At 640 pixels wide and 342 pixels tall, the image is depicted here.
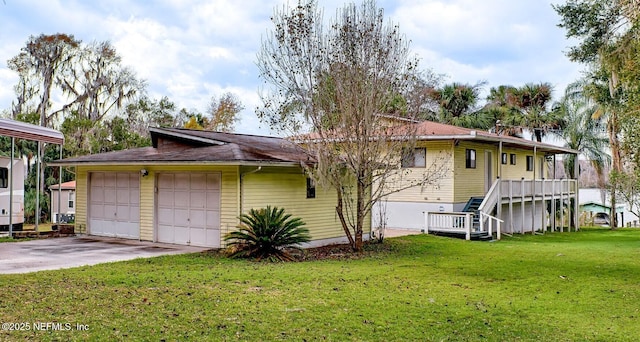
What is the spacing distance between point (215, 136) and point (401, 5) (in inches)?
266

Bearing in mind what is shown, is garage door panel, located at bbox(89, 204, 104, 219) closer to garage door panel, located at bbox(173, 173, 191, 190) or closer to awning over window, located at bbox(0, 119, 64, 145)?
awning over window, located at bbox(0, 119, 64, 145)

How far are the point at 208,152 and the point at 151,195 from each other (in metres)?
2.53

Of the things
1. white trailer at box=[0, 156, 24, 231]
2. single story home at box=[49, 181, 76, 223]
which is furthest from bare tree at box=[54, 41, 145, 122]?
white trailer at box=[0, 156, 24, 231]

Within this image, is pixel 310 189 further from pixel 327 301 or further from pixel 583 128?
pixel 583 128

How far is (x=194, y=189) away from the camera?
15648 millimetres

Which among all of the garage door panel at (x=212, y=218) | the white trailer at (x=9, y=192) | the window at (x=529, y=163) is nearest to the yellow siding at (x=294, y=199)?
the garage door panel at (x=212, y=218)

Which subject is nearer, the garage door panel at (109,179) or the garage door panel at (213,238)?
the garage door panel at (213,238)

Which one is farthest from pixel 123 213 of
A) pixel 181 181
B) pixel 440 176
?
pixel 440 176

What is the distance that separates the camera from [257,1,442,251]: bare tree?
568 inches

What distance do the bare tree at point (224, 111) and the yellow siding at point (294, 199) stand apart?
2890cm

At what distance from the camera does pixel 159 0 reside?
19359 mm

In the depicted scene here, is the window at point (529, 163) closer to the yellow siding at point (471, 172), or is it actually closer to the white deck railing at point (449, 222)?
the yellow siding at point (471, 172)

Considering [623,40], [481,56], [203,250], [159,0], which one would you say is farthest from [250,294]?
[481,56]

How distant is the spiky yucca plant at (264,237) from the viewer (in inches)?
531
